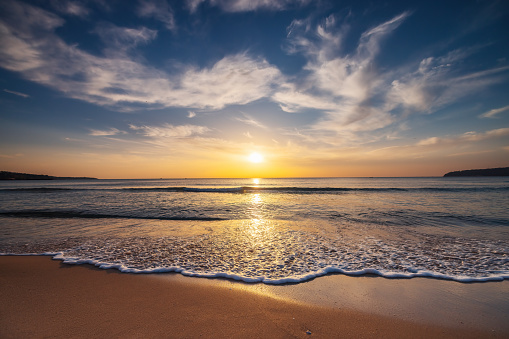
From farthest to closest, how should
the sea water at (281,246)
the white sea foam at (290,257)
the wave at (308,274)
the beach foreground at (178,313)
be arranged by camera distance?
the sea water at (281,246) < the white sea foam at (290,257) < the wave at (308,274) < the beach foreground at (178,313)

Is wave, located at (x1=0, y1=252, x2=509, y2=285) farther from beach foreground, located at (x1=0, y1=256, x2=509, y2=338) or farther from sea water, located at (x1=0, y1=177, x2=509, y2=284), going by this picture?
beach foreground, located at (x1=0, y1=256, x2=509, y2=338)

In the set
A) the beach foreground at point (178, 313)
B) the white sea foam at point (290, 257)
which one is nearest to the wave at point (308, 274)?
the white sea foam at point (290, 257)

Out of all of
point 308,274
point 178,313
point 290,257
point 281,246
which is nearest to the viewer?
point 178,313

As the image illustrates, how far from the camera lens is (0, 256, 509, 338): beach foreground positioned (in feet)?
10.3

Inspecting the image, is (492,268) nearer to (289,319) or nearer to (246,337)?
(289,319)

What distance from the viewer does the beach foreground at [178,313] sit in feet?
10.3

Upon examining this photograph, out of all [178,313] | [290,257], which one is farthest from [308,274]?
[178,313]

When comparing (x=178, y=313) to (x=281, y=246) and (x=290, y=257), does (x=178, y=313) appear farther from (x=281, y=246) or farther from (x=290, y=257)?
(x=281, y=246)

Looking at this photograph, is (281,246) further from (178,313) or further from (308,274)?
(178,313)

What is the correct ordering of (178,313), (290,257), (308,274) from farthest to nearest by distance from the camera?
(290,257) → (308,274) → (178,313)

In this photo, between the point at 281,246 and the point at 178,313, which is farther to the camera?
the point at 281,246

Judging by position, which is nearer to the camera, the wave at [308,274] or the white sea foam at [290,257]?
the wave at [308,274]

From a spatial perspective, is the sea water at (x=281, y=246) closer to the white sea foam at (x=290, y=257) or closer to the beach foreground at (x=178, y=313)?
the white sea foam at (x=290, y=257)

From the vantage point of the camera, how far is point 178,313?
11.8 ft
